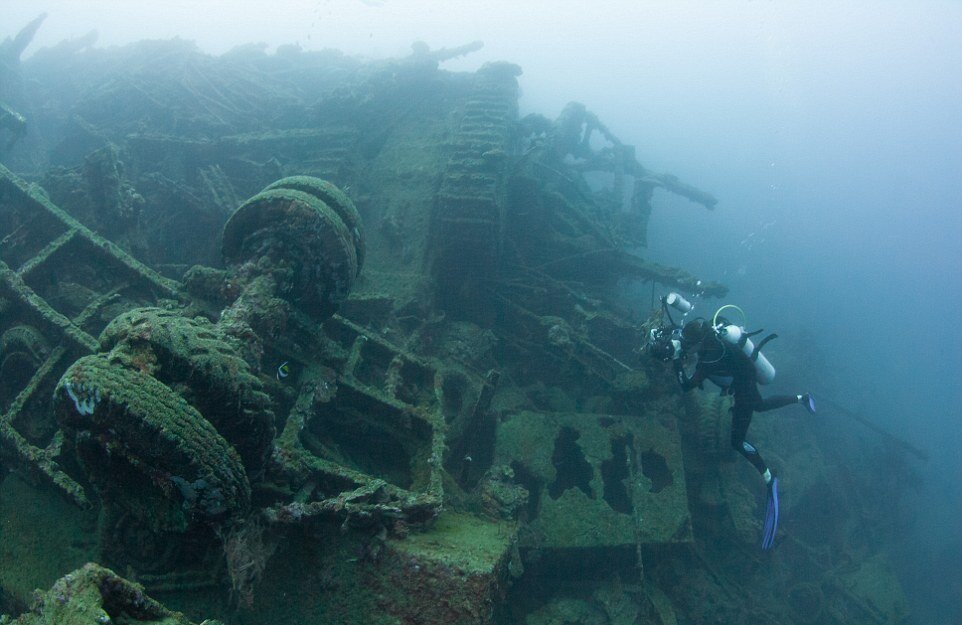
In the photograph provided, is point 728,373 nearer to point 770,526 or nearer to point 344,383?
point 770,526

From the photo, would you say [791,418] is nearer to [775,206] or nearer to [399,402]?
[399,402]

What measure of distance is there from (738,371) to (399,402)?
5159mm

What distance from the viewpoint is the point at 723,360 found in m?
6.89

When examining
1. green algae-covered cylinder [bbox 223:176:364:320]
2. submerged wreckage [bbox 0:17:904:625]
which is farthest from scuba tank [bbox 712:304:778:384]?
green algae-covered cylinder [bbox 223:176:364:320]

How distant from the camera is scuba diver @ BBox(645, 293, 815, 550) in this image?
662 centimetres

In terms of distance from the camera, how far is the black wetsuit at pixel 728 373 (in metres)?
6.58

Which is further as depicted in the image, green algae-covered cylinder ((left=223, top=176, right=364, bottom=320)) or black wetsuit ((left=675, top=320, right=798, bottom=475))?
black wetsuit ((left=675, top=320, right=798, bottom=475))

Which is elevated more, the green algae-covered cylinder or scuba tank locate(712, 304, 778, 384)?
the green algae-covered cylinder

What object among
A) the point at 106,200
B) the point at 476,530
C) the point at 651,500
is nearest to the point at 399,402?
the point at 476,530

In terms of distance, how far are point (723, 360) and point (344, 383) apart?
542cm

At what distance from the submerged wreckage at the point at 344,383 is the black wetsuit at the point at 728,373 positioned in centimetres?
42

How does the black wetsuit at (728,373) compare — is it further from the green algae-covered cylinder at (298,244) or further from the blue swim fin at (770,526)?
the green algae-covered cylinder at (298,244)

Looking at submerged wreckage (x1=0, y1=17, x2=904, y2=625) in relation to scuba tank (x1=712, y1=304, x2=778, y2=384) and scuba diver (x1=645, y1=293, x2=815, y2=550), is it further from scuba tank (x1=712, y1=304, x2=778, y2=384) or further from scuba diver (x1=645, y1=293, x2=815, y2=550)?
scuba tank (x1=712, y1=304, x2=778, y2=384)

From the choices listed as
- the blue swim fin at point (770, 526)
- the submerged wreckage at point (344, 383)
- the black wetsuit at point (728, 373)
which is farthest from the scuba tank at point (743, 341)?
the blue swim fin at point (770, 526)
